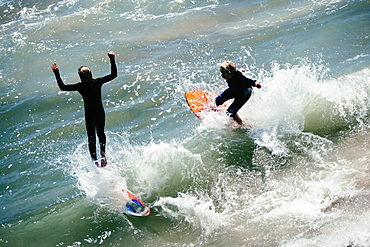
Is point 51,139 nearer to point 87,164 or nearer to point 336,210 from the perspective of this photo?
point 87,164

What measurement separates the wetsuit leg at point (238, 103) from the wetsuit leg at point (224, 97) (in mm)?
172

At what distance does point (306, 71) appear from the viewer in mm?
9570

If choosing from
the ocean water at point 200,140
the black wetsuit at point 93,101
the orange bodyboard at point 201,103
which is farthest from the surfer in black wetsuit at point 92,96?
the orange bodyboard at point 201,103

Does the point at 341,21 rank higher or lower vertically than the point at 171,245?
higher

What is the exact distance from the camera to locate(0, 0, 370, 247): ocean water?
19.5 feet

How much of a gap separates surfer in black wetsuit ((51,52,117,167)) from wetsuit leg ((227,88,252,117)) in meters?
2.49

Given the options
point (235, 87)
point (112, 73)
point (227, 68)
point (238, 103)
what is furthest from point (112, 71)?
point (238, 103)

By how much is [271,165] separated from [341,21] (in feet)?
25.4

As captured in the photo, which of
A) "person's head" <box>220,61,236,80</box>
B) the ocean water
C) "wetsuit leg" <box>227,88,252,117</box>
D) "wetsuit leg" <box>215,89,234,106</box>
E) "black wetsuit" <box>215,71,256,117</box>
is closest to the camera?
the ocean water

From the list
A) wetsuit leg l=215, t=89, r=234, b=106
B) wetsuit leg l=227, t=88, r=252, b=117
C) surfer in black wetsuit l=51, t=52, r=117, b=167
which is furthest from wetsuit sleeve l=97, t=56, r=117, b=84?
wetsuit leg l=227, t=88, r=252, b=117

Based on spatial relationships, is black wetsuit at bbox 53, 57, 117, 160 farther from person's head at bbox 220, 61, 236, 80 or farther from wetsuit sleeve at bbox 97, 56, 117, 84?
person's head at bbox 220, 61, 236, 80

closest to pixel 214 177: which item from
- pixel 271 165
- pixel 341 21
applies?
pixel 271 165

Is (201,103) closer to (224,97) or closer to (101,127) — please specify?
(224,97)

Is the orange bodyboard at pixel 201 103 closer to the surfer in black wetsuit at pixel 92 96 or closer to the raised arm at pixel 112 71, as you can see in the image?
the surfer in black wetsuit at pixel 92 96
